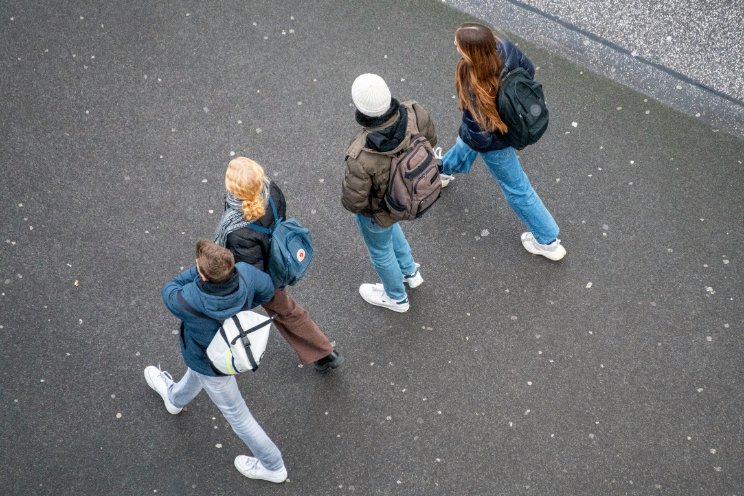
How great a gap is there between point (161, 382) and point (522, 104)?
255cm

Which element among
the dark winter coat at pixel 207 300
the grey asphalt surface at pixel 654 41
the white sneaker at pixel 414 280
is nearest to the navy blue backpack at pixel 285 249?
the dark winter coat at pixel 207 300

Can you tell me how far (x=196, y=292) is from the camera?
3500 millimetres

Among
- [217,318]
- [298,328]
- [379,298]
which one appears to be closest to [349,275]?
[379,298]

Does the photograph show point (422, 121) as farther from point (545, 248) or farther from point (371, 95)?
point (545, 248)

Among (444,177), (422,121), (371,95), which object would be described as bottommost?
(444,177)

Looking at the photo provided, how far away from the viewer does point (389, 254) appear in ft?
15.2

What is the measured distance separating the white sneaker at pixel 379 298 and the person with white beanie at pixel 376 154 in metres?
0.35

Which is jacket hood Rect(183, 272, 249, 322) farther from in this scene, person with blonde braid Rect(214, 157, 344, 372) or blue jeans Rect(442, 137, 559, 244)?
blue jeans Rect(442, 137, 559, 244)

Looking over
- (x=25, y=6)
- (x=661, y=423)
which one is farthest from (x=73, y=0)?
(x=661, y=423)

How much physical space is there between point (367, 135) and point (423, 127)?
0.39m

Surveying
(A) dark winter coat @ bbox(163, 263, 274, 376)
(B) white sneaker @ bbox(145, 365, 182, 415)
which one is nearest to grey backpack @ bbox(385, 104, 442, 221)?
(A) dark winter coat @ bbox(163, 263, 274, 376)

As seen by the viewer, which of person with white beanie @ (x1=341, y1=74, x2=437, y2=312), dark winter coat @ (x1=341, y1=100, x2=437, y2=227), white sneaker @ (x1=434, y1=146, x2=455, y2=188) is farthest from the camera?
white sneaker @ (x1=434, y1=146, x2=455, y2=188)

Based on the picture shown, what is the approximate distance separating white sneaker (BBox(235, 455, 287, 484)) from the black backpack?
2.23 m

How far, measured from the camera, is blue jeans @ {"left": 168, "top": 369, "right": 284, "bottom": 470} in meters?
3.93
